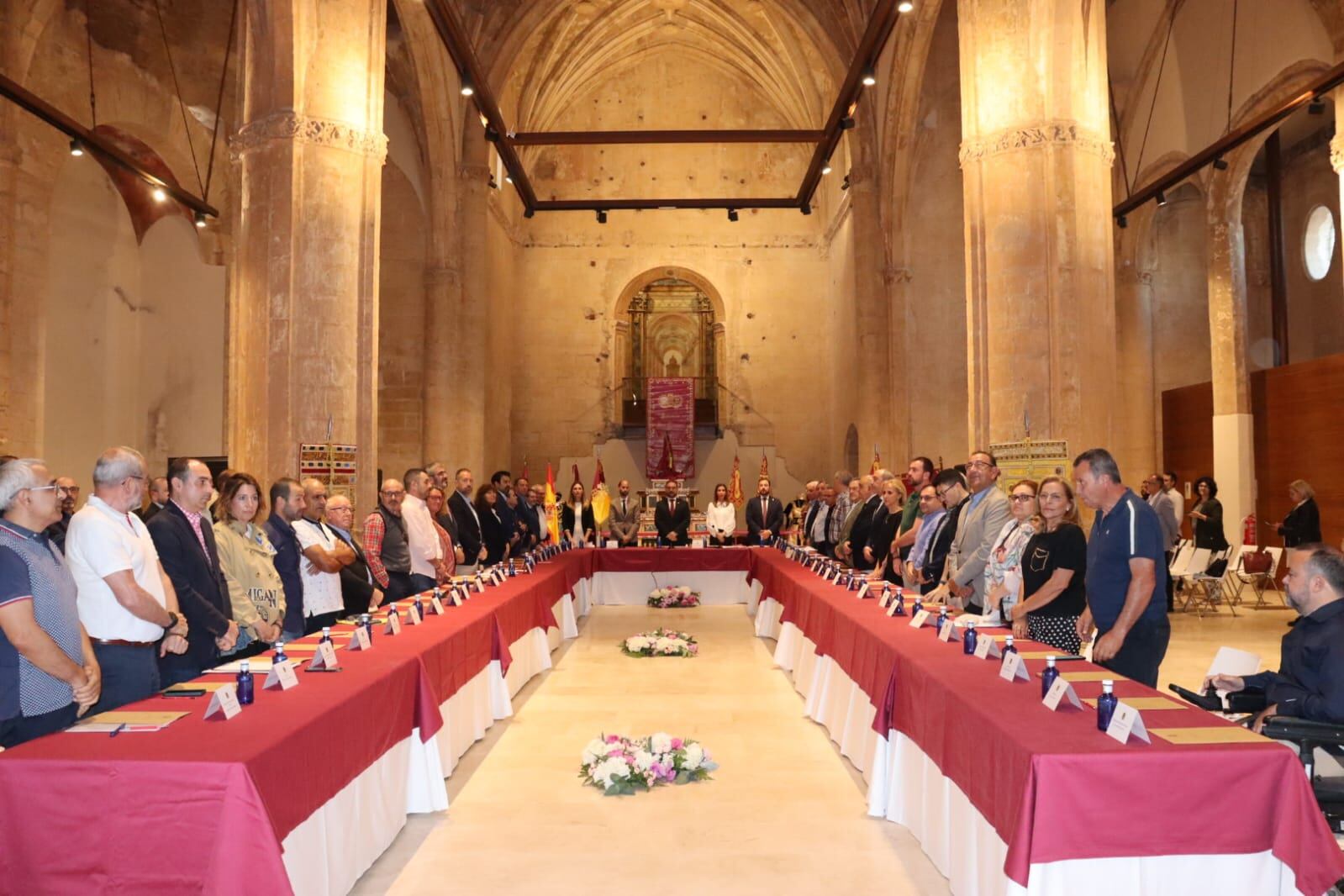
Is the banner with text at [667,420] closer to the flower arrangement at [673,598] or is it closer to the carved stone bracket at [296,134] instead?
the flower arrangement at [673,598]

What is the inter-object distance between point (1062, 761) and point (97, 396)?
45.4 ft

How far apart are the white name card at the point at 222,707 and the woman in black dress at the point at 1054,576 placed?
3240mm

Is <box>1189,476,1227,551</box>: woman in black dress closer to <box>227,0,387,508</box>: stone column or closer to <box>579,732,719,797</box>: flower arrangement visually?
<box>579,732,719,797</box>: flower arrangement

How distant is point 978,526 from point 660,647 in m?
3.56

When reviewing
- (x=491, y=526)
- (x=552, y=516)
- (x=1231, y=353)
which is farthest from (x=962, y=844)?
(x=1231, y=353)

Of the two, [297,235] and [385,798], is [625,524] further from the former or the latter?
[385,798]

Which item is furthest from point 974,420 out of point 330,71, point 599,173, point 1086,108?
point 599,173

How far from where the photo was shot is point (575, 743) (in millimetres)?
5605

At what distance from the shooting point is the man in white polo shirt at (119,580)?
3326 millimetres

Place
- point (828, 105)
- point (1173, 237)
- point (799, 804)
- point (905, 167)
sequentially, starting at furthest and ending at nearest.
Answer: point (828, 105)
point (1173, 237)
point (905, 167)
point (799, 804)

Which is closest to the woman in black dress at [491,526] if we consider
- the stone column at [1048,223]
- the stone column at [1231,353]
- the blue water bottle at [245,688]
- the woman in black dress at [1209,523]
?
the stone column at [1048,223]

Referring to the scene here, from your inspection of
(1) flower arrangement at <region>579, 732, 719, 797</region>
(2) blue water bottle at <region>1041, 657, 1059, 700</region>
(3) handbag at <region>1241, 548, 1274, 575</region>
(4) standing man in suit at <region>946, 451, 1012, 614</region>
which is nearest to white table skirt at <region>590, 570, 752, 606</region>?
(3) handbag at <region>1241, 548, 1274, 575</region>

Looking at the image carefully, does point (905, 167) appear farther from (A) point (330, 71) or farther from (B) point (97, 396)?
(B) point (97, 396)

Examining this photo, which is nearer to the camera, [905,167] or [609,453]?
[905,167]
